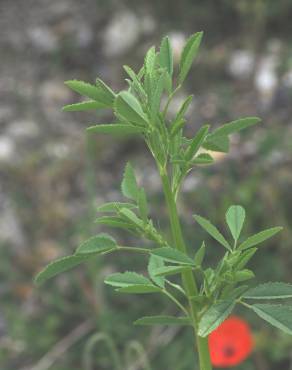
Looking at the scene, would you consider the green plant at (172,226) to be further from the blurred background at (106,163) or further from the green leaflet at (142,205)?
the blurred background at (106,163)

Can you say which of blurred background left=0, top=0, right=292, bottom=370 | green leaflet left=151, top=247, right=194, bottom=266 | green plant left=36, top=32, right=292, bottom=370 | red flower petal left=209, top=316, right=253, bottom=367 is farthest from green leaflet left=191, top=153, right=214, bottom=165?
blurred background left=0, top=0, right=292, bottom=370

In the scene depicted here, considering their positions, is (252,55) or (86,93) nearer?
(86,93)

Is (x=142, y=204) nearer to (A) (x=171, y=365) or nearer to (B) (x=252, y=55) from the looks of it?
(A) (x=171, y=365)

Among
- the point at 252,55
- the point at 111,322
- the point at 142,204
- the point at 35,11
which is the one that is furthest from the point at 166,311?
the point at 35,11

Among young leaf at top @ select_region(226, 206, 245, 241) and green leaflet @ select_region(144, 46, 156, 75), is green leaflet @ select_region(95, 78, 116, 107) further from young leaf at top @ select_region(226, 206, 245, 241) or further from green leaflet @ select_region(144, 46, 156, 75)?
young leaf at top @ select_region(226, 206, 245, 241)

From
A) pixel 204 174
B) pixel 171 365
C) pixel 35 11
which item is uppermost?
pixel 35 11

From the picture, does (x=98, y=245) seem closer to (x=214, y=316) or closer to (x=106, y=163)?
(x=214, y=316)
